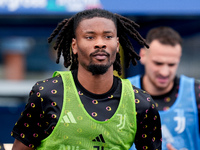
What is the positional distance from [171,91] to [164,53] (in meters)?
0.38

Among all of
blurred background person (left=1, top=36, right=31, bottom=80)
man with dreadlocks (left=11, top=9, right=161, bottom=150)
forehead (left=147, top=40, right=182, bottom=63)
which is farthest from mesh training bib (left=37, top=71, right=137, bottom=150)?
blurred background person (left=1, top=36, right=31, bottom=80)

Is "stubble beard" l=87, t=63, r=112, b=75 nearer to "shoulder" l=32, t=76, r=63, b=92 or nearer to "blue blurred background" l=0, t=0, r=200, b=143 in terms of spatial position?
"shoulder" l=32, t=76, r=63, b=92

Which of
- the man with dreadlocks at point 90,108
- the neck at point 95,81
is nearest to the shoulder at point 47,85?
the man with dreadlocks at point 90,108

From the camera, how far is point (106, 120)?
2.30 metres

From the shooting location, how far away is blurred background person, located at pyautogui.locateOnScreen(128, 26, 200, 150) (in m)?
3.64

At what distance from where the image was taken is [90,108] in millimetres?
2326

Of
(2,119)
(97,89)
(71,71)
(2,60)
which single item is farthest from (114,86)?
(2,60)

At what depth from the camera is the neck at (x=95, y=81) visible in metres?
2.38

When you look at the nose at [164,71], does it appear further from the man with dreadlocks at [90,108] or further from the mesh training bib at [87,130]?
the mesh training bib at [87,130]

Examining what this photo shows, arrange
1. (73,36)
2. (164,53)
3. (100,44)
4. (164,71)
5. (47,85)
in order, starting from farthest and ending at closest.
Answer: (164,53) → (164,71) → (73,36) → (47,85) → (100,44)

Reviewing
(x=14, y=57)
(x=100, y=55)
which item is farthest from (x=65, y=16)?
(x=14, y=57)

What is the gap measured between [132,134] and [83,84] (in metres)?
0.41

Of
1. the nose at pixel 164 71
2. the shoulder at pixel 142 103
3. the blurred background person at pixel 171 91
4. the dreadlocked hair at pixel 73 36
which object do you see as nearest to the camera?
the shoulder at pixel 142 103

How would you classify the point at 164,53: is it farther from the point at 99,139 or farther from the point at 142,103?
the point at 99,139
